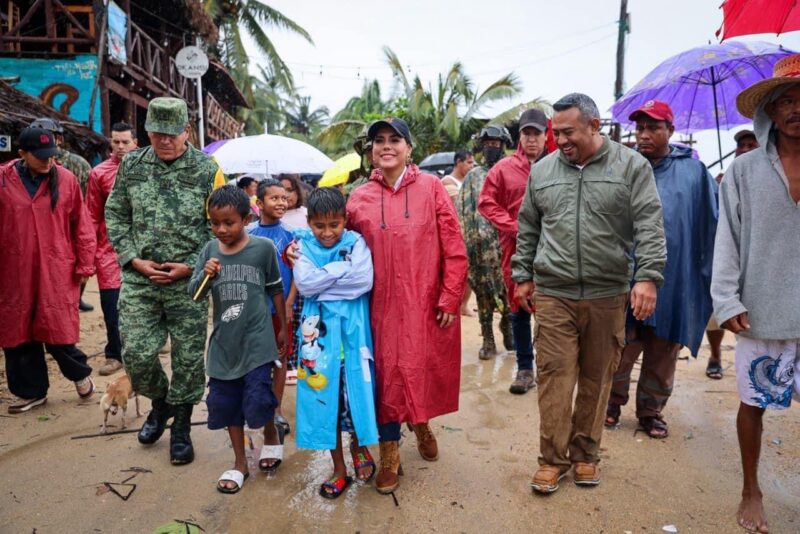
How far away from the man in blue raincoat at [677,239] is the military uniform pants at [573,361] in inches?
32.6

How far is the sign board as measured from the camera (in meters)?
12.0

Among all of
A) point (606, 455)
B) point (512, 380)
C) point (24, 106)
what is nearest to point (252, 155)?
point (24, 106)

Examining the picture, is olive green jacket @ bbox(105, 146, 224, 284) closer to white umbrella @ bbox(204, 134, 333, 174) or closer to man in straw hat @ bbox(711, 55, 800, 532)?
man in straw hat @ bbox(711, 55, 800, 532)

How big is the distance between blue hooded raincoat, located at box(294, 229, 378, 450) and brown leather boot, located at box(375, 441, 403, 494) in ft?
0.68

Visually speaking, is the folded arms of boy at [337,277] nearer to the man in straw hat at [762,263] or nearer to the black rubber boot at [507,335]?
the man in straw hat at [762,263]

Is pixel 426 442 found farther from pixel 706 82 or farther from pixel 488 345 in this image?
pixel 706 82

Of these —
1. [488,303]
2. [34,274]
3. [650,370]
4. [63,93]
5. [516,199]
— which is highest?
[63,93]

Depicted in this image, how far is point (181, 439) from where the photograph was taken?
356cm

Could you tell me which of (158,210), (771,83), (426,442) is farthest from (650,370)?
(158,210)

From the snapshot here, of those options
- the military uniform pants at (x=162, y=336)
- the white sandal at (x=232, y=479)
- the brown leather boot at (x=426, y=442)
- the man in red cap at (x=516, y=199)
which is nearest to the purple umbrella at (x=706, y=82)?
the man in red cap at (x=516, y=199)

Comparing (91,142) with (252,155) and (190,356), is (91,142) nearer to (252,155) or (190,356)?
(252,155)

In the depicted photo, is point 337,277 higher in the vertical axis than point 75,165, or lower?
lower

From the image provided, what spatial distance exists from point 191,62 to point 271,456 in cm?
1079

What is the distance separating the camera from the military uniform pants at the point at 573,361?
314cm
